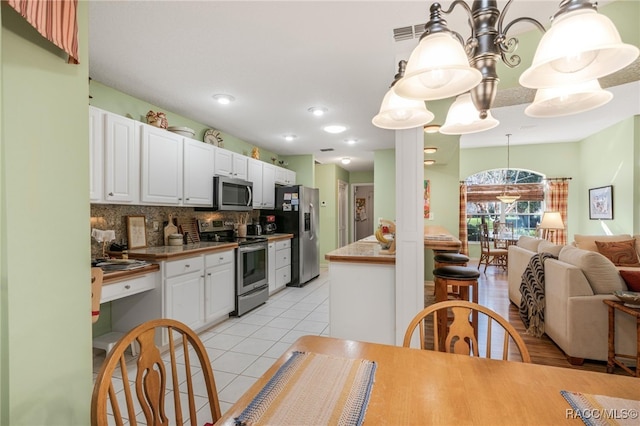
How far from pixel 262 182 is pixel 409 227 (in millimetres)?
3137

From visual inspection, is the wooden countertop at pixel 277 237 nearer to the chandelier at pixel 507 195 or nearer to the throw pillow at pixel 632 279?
the throw pillow at pixel 632 279

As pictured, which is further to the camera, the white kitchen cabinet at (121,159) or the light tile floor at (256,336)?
the white kitchen cabinet at (121,159)

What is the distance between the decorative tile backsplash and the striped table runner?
8.19ft

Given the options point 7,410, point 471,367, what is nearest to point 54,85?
point 7,410

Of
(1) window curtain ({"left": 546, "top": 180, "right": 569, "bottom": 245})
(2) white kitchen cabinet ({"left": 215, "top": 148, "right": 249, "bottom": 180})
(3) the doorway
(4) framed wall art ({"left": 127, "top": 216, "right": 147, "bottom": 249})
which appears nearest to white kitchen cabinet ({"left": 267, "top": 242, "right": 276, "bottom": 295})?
(2) white kitchen cabinet ({"left": 215, "top": 148, "right": 249, "bottom": 180})

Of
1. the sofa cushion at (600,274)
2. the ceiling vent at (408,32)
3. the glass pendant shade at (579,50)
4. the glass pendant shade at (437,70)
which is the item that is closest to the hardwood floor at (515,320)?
the sofa cushion at (600,274)

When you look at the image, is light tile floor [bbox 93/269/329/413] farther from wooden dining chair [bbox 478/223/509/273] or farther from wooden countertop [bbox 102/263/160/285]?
wooden dining chair [bbox 478/223/509/273]

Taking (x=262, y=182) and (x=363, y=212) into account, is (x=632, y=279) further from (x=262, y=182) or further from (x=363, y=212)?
(x=363, y=212)

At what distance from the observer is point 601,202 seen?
18.5 ft

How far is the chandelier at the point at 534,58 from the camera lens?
83cm

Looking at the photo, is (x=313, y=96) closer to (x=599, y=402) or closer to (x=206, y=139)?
(x=206, y=139)

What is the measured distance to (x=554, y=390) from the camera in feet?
3.05

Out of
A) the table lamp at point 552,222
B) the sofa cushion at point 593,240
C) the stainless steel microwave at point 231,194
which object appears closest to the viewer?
the stainless steel microwave at point 231,194

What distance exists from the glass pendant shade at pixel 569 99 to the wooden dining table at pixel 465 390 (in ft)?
3.07
